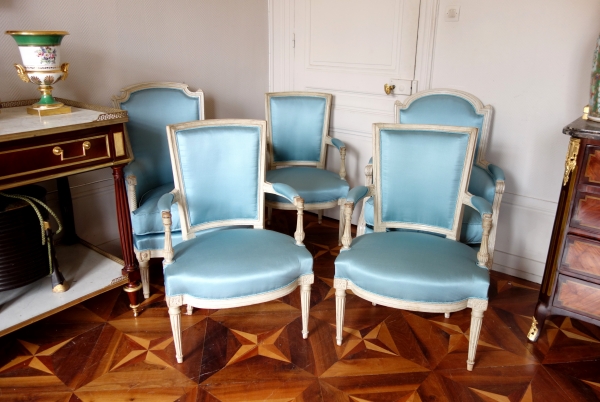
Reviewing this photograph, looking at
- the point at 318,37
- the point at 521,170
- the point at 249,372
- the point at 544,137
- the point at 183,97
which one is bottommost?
the point at 249,372

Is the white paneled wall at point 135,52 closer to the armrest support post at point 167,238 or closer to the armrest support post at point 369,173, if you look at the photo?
the armrest support post at point 167,238

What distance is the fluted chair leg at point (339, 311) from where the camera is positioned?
1840 millimetres

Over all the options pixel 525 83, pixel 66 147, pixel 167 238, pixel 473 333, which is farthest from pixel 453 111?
pixel 66 147

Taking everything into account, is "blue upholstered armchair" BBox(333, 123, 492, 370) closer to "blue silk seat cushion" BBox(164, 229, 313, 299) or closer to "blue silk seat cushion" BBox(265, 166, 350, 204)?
"blue silk seat cushion" BBox(164, 229, 313, 299)

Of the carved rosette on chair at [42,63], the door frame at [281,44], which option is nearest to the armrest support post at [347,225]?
the carved rosette on chair at [42,63]

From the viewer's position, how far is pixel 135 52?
97.3 inches

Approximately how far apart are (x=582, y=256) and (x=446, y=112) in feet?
3.21

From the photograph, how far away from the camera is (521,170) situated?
2.45 metres

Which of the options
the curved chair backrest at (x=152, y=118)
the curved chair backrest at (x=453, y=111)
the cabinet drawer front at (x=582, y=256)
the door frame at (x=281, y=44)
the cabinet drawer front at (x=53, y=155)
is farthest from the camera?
the door frame at (x=281, y=44)

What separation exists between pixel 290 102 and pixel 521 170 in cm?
133

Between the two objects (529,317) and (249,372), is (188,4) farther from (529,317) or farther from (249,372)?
(529,317)

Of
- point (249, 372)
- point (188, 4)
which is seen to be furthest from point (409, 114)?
point (249, 372)

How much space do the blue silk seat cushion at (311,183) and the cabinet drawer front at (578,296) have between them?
1127mm

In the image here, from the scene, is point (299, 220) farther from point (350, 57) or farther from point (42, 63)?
point (350, 57)
